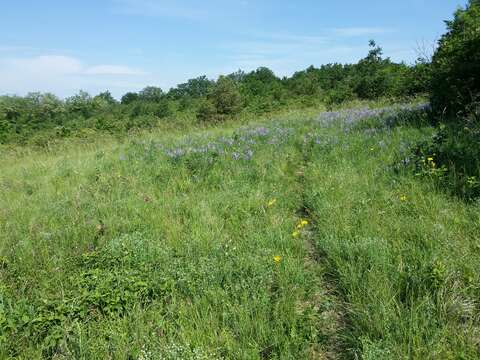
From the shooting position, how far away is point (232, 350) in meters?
1.87

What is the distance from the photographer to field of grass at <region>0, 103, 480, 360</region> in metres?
1.89

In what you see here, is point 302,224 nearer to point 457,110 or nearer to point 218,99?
point 457,110

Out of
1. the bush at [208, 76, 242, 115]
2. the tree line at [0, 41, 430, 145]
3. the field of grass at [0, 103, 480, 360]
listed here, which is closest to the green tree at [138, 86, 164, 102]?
the tree line at [0, 41, 430, 145]

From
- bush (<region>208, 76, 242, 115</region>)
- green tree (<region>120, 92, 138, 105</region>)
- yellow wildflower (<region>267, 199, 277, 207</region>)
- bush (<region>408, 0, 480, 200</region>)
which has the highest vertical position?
green tree (<region>120, 92, 138, 105</region>)

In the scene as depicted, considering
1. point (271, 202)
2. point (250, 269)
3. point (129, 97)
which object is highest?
point (129, 97)

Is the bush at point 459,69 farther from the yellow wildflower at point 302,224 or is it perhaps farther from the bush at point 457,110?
the yellow wildflower at point 302,224

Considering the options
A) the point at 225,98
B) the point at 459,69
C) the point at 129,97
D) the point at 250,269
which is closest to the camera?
the point at 250,269

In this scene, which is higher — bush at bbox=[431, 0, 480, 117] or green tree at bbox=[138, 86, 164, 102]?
green tree at bbox=[138, 86, 164, 102]

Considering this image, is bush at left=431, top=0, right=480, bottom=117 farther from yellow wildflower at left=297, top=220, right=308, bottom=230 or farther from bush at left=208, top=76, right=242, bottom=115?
bush at left=208, top=76, right=242, bottom=115

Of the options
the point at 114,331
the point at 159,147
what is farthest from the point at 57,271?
the point at 159,147

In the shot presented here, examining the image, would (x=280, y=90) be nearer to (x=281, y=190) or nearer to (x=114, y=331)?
(x=281, y=190)

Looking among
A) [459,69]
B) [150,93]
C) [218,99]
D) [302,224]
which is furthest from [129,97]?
[302,224]

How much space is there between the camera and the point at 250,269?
2.54 metres

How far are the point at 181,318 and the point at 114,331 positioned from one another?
0.41 meters
